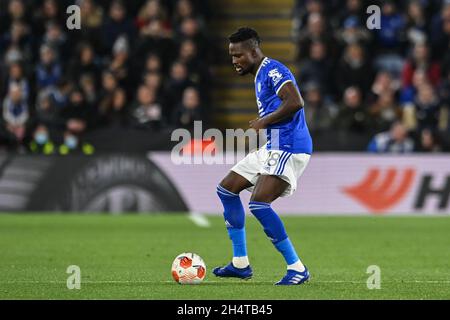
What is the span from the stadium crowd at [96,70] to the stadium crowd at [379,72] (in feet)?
6.77

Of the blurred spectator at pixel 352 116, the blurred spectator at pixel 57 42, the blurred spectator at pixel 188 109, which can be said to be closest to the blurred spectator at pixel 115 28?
the blurred spectator at pixel 57 42

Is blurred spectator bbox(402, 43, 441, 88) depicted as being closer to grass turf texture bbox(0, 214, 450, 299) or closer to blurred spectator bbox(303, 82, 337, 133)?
blurred spectator bbox(303, 82, 337, 133)

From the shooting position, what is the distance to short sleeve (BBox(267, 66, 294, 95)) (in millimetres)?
9484

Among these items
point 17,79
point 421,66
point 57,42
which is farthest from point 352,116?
point 17,79

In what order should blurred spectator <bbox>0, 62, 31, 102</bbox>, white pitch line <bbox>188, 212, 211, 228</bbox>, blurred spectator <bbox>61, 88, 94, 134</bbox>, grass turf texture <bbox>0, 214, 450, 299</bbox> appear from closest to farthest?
grass turf texture <bbox>0, 214, 450, 299</bbox>, white pitch line <bbox>188, 212, 211, 228</bbox>, blurred spectator <bbox>61, 88, 94, 134</bbox>, blurred spectator <bbox>0, 62, 31, 102</bbox>

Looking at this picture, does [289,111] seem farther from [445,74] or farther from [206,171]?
[445,74]

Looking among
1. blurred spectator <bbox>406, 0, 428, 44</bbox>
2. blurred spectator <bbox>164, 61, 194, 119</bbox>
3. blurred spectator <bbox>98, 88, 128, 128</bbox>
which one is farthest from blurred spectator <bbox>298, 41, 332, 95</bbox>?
blurred spectator <bbox>98, 88, 128, 128</bbox>

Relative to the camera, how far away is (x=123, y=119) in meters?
19.7

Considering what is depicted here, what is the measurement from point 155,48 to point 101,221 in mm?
4835

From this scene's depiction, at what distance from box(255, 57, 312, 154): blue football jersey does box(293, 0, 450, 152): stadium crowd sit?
890 centimetres

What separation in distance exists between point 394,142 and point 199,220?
3571 millimetres

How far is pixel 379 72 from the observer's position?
20.6 meters
